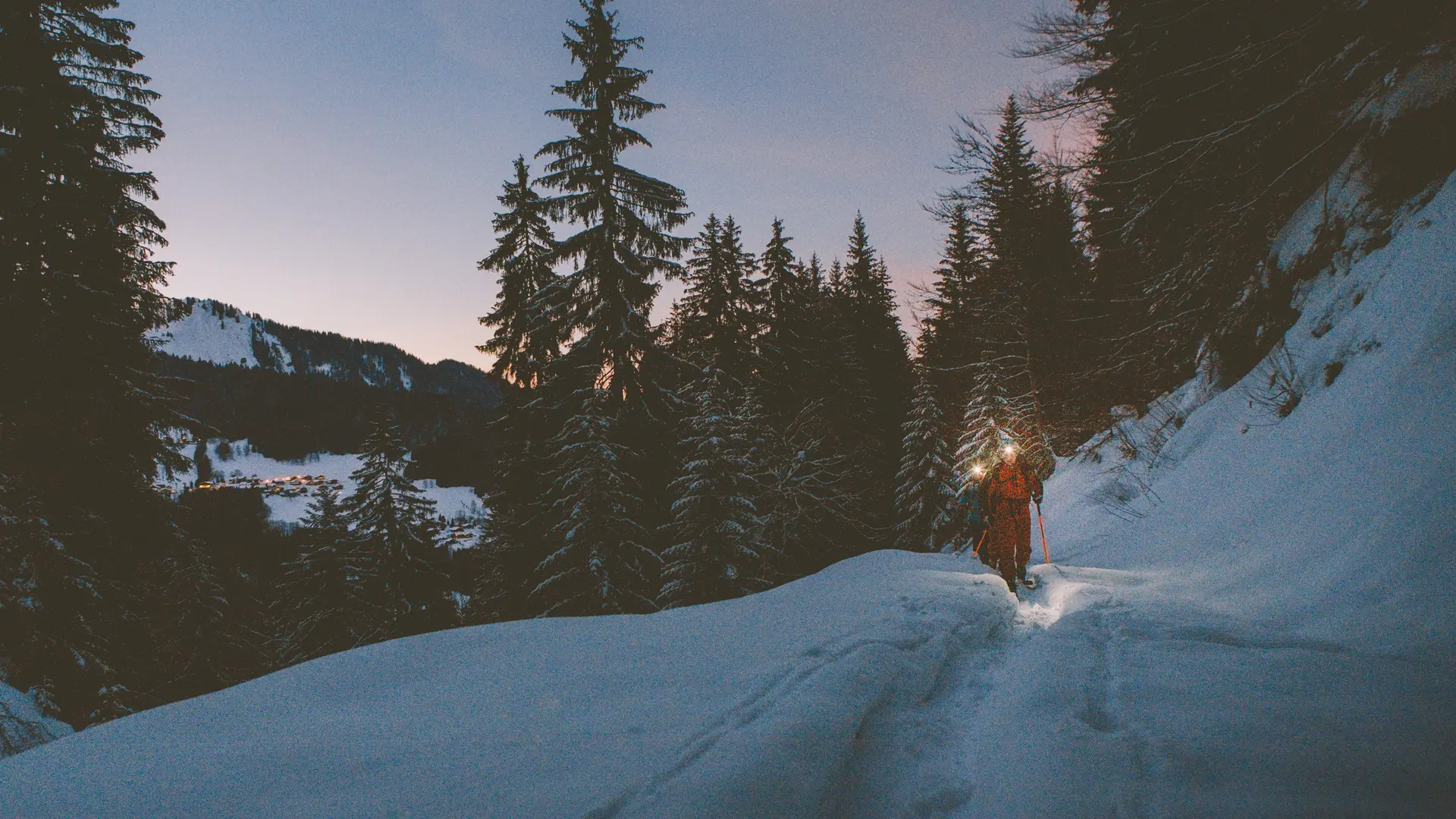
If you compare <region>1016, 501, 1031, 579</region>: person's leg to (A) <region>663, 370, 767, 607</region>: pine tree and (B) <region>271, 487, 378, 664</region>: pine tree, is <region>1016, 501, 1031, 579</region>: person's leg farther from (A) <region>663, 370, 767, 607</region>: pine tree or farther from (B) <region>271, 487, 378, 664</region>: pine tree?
(B) <region>271, 487, 378, 664</region>: pine tree

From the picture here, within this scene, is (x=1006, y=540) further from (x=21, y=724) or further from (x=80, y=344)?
(x=80, y=344)

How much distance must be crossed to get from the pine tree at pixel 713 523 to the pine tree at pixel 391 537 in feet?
44.9

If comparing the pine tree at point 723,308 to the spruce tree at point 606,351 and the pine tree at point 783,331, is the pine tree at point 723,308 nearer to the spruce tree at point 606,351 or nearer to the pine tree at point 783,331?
the pine tree at point 783,331

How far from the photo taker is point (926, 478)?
22.3m

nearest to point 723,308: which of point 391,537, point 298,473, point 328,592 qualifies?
point 391,537

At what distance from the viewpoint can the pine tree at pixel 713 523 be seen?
12.8 metres

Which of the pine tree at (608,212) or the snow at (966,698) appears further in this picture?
the pine tree at (608,212)

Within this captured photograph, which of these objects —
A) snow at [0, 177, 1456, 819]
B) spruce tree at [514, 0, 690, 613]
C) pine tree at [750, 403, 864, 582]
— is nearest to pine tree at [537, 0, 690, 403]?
spruce tree at [514, 0, 690, 613]

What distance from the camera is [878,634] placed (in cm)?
383

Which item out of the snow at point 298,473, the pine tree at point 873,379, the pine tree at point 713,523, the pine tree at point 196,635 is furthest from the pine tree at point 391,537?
the snow at point 298,473

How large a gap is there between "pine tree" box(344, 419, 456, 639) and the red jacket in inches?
831

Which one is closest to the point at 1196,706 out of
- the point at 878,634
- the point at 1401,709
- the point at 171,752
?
the point at 1401,709

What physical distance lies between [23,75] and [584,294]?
970 centimetres

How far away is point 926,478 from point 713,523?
12.9 metres
